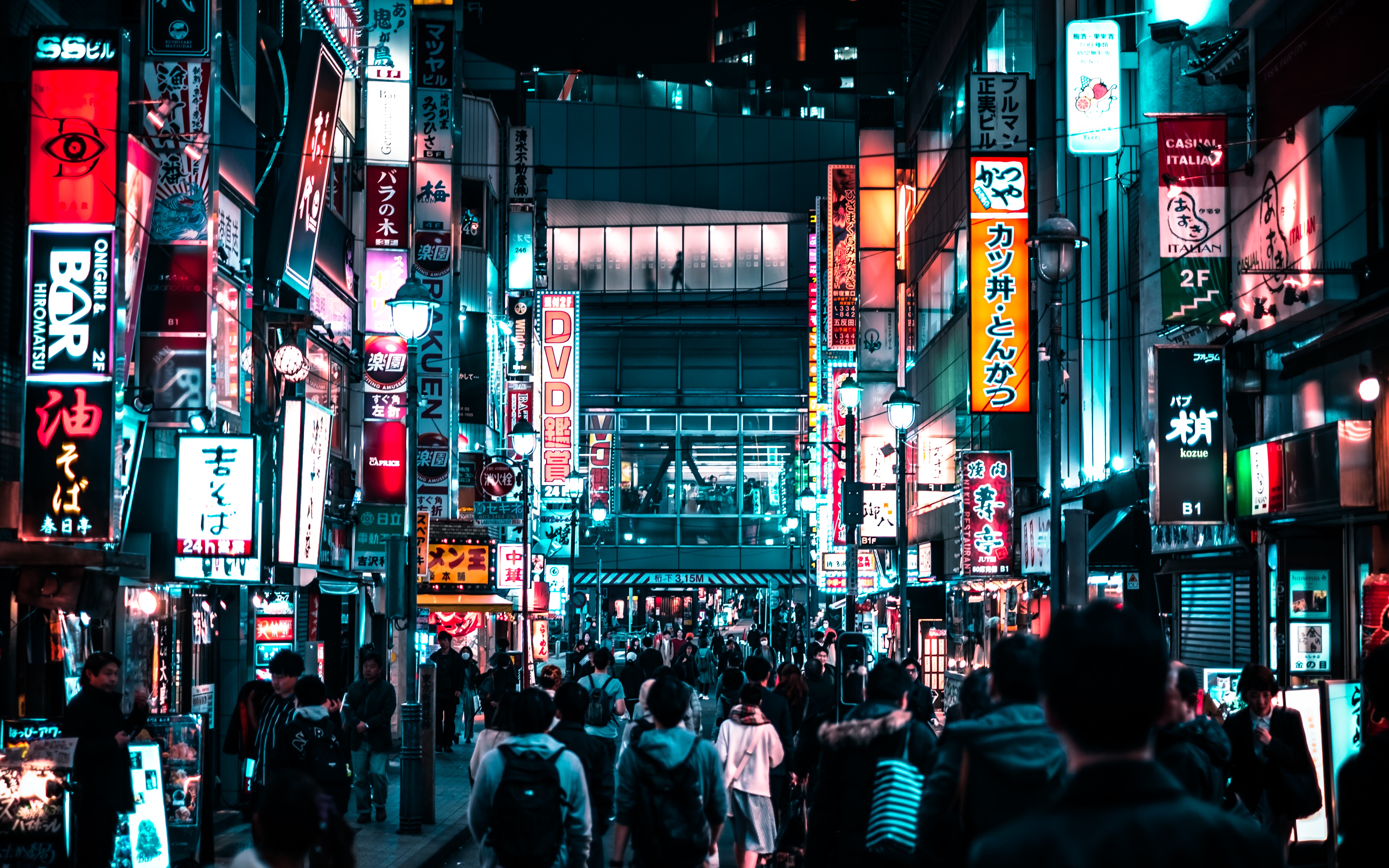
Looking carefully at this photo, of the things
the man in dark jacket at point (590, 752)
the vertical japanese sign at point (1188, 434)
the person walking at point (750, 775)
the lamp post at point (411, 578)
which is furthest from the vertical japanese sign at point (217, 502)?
the vertical japanese sign at point (1188, 434)

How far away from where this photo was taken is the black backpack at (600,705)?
14.8m

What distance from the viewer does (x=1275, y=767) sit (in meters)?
10.3

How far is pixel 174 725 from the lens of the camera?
46.6ft

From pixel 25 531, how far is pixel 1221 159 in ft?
47.9

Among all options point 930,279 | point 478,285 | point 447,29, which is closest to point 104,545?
point 447,29

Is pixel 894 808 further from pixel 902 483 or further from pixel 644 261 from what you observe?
pixel 644 261

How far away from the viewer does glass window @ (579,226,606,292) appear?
70.8 meters

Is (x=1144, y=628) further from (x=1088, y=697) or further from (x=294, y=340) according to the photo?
(x=294, y=340)

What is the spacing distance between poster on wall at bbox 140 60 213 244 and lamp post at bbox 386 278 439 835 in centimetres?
327

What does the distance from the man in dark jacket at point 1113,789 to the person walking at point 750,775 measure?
870 cm

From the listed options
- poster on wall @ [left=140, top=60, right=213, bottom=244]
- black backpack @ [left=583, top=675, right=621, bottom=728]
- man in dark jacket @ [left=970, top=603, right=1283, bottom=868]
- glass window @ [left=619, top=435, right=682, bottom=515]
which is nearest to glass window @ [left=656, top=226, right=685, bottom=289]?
glass window @ [left=619, top=435, right=682, bottom=515]

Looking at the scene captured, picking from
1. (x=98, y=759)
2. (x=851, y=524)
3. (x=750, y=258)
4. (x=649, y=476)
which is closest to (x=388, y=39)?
(x=851, y=524)

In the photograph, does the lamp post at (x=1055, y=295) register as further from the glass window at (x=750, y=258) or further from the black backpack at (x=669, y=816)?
the glass window at (x=750, y=258)

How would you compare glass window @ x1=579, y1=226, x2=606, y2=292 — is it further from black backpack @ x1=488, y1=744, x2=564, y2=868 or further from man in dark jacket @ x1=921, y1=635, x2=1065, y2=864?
man in dark jacket @ x1=921, y1=635, x2=1065, y2=864
